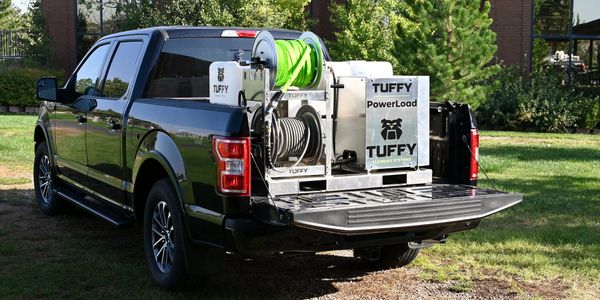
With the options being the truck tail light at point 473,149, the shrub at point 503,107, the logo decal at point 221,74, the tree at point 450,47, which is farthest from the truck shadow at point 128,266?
the shrub at point 503,107

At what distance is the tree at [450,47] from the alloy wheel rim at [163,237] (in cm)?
1332

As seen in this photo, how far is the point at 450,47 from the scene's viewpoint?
18.6m

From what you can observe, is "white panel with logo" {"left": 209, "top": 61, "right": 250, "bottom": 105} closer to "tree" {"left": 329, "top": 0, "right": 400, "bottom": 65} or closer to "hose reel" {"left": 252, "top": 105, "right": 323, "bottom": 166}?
"hose reel" {"left": 252, "top": 105, "right": 323, "bottom": 166}

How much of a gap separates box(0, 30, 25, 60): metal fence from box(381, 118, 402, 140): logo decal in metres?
25.7

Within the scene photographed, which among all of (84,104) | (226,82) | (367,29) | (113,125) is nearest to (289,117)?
(226,82)

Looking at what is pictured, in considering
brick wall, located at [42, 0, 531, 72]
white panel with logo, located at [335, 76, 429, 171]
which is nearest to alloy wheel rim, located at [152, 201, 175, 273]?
white panel with logo, located at [335, 76, 429, 171]

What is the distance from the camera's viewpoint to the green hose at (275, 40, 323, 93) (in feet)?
17.1

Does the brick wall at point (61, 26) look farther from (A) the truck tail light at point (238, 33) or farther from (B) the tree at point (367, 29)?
(A) the truck tail light at point (238, 33)

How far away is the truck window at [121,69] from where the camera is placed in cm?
640

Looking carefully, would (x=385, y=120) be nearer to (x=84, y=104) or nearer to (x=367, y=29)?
(x=84, y=104)

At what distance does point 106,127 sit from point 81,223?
1.90 meters

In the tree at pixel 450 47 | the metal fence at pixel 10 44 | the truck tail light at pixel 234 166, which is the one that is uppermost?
the metal fence at pixel 10 44

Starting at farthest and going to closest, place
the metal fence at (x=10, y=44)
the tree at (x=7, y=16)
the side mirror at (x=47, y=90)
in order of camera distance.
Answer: the tree at (x=7, y=16), the metal fence at (x=10, y=44), the side mirror at (x=47, y=90)

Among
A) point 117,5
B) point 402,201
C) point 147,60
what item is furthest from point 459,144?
point 117,5
